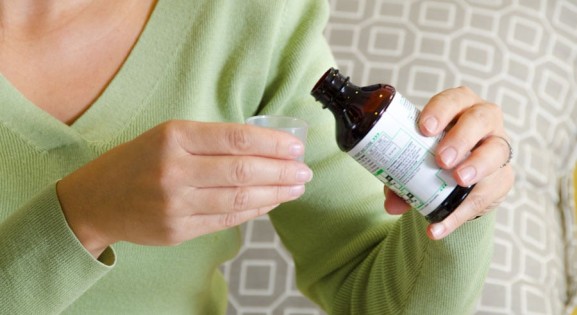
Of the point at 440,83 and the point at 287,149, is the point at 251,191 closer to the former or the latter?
the point at 287,149

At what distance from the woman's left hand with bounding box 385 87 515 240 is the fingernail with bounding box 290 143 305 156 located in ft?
0.37

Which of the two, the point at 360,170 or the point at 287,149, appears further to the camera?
the point at 360,170

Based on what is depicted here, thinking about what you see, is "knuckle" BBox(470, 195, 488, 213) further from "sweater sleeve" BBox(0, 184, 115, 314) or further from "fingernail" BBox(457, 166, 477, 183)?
"sweater sleeve" BBox(0, 184, 115, 314)

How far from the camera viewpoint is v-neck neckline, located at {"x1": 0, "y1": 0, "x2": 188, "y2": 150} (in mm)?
797

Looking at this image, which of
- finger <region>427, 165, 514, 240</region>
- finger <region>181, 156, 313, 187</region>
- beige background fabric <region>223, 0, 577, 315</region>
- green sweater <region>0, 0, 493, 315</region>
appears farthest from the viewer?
beige background fabric <region>223, 0, 577, 315</region>

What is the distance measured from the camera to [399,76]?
4.17ft

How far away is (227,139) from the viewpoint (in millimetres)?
583

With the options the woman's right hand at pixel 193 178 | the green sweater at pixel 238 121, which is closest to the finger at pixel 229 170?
the woman's right hand at pixel 193 178

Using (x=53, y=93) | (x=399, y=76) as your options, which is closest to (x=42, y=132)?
(x=53, y=93)

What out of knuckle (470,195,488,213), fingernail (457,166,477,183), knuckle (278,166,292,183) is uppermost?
knuckle (278,166,292,183)

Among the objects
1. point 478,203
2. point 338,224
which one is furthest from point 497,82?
point 478,203

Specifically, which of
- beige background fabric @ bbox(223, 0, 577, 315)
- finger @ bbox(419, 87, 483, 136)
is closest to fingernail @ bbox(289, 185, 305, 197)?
finger @ bbox(419, 87, 483, 136)

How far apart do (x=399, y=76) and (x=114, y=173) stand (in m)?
0.74

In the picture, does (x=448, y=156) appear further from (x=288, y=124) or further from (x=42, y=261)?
(x=42, y=261)
